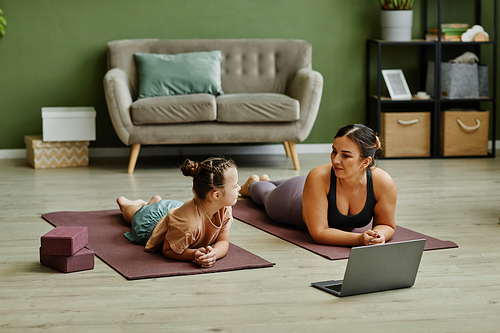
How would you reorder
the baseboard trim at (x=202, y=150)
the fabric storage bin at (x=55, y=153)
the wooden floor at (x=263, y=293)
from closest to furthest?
the wooden floor at (x=263, y=293) < the fabric storage bin at (x=55, y=153) < the baseboard trim at (x=202, y=150)

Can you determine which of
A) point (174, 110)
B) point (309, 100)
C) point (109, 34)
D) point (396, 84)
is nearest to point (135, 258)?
point (174, 110)

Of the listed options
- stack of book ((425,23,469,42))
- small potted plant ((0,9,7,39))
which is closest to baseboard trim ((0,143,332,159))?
small potted plant ((0,9,7,39))

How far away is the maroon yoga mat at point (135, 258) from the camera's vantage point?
7.04 ft

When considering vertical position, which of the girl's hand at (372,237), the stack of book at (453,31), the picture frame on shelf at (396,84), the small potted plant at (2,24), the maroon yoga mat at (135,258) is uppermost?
the small potted plant at (2,24)

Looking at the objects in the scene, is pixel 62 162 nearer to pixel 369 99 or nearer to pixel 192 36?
pixel 192 36

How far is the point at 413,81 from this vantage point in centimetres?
524

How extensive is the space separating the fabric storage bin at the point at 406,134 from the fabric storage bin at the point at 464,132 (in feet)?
0.43

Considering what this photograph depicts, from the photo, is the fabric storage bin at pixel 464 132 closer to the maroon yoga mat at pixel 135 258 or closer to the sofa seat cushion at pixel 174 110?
the sofa seat cushion at pixel 174 110

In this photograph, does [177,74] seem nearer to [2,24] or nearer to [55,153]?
[55,153]

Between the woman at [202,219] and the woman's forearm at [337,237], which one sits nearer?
the woman at [202,219]

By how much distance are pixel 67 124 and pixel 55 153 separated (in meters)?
0.23

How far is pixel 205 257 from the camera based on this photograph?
2.17m

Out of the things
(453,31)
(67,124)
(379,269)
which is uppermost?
(453,31)

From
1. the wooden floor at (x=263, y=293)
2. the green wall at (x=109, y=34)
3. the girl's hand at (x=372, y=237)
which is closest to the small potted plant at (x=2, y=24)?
the green wall at (x=109, y=34)
